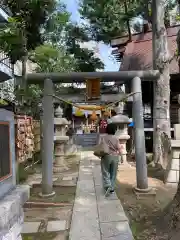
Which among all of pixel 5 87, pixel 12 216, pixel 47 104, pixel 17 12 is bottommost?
pixel 12 216

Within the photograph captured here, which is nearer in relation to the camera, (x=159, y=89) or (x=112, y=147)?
(x=112, y=147)

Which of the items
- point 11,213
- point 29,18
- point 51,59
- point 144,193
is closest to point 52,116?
point 144,193

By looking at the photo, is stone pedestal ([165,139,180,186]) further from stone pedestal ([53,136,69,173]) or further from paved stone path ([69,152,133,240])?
stone pedestal ([53,136,69,173])

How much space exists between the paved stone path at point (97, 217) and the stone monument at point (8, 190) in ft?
4.02

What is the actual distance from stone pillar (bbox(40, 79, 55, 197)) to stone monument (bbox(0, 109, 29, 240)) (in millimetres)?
2779

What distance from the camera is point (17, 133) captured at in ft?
30.7

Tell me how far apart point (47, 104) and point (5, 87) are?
8.29m

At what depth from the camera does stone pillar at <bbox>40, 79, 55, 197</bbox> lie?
20.5 feet

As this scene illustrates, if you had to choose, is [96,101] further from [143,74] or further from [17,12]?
[17,12]

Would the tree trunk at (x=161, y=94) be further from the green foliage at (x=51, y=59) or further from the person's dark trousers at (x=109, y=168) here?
the green foliage at (x=51, y=59)

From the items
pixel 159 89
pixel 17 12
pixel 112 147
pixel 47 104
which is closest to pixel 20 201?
pixel 112 147

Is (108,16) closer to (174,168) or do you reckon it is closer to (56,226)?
(174,168)

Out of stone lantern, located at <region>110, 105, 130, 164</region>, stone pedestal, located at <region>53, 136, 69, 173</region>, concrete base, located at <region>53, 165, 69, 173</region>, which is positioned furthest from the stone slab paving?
stone lantern, located at <region>110, 105, 130, 164</region>

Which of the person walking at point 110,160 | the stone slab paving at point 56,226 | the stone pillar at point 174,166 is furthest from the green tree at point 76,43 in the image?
the stone slab paving at point 56,226
